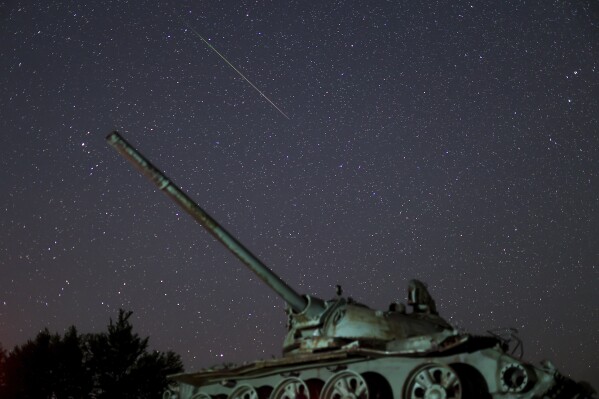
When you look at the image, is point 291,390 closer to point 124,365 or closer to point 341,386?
point 341,386

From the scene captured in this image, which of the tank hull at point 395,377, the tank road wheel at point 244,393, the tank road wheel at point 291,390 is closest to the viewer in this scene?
the tank hull at point 395,377

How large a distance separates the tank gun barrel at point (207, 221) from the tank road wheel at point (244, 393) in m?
1.92

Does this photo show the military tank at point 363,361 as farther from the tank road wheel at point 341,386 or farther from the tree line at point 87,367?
the tree line at point 87,367

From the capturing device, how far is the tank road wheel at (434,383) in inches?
408

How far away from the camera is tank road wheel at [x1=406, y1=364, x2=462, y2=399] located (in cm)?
1038

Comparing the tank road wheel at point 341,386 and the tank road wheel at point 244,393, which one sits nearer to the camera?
the tank road wheel at point 341,386

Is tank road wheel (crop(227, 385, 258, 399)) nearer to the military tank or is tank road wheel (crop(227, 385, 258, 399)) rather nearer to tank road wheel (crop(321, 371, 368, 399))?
the military tank

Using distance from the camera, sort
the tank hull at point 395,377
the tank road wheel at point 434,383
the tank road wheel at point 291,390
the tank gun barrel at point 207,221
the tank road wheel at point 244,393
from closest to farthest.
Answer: the tank hull at point 395,377 < the tank road wheel at point 434,383 < the tank road wheel at point 291,390 < the tank road wheel at point 244,393 < the tank gun barrel at point 207,221

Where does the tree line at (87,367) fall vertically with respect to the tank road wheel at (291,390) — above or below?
above

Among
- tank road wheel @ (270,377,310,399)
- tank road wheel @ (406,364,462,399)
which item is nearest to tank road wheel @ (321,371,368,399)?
tank road wheel @ (270,377,310,399)

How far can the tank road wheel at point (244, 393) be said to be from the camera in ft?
→ 43.9

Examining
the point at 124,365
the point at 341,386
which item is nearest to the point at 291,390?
the point at 341,386

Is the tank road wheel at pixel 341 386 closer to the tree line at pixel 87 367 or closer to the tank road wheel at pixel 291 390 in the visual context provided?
the tank road wheel at pixel 291 390

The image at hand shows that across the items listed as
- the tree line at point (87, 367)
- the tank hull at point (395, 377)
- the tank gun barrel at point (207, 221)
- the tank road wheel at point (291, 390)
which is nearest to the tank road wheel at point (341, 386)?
the tank hull at point (395, 377)
